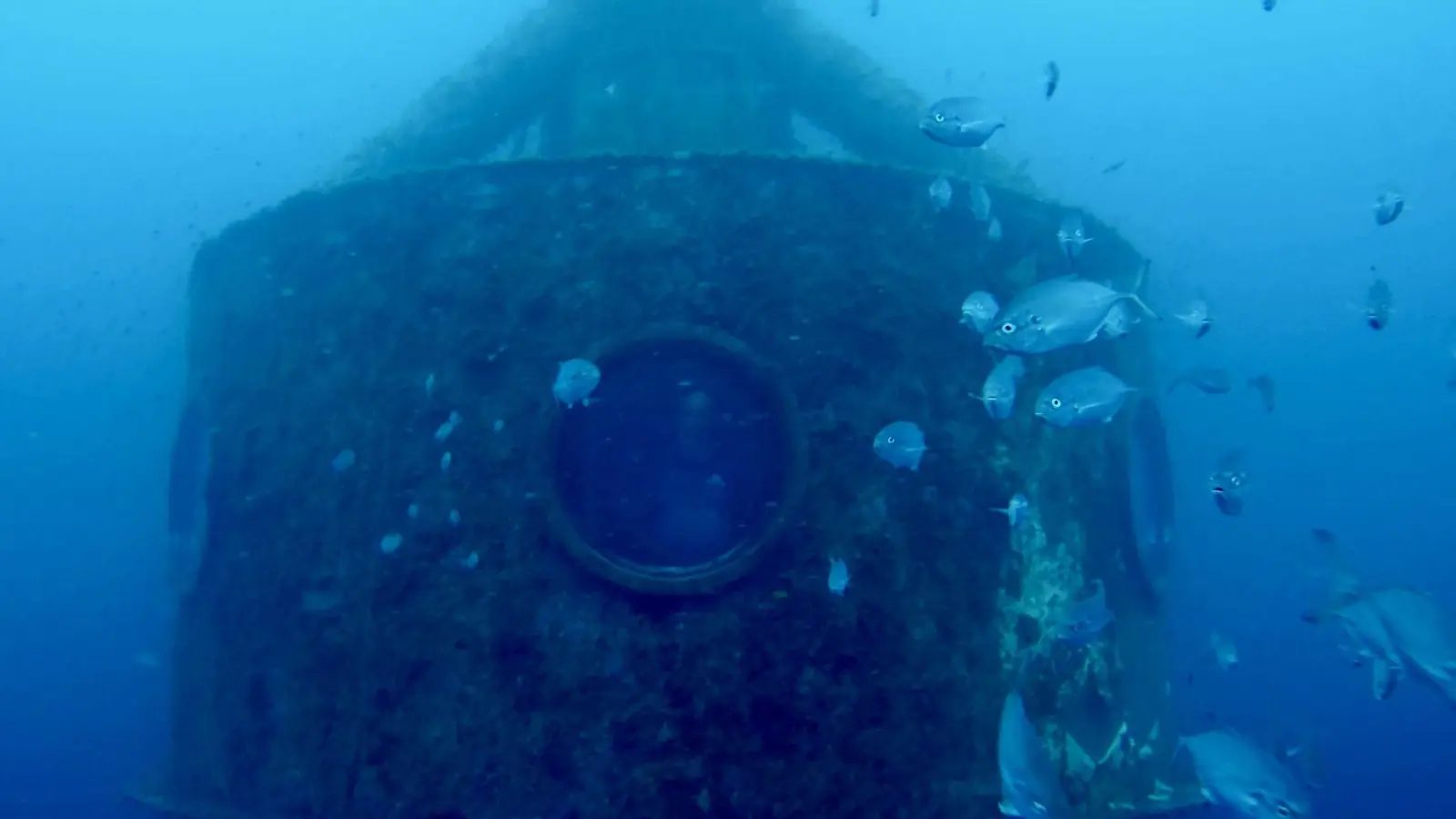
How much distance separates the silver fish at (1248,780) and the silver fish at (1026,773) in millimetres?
912

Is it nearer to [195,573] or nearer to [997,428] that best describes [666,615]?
[997,428]

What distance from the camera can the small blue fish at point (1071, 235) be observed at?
226 inches

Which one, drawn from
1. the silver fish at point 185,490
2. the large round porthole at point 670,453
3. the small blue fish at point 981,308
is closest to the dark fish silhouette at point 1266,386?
the small blue fish at point 981,308

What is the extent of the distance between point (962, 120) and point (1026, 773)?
10.4 ft

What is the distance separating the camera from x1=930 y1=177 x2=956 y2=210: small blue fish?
615 centimetres

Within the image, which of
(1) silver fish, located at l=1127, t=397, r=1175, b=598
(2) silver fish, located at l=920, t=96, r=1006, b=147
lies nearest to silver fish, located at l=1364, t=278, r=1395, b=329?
(1) silver fish, located at l=1127, t=397, r=1175, b=598

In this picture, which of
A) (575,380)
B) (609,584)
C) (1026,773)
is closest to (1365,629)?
(1026,773)

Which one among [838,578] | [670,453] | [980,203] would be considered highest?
[980,203]

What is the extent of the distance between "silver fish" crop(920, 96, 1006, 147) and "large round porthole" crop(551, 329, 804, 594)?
1754 mm

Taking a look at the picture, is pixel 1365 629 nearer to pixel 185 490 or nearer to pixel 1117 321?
pixel 1117 321

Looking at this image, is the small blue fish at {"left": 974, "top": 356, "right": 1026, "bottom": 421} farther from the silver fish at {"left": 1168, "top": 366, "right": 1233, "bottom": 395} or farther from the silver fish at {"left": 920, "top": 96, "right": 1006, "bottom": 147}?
the silver fish at {"left": 1168, "top": 366, "right": 1233, "bottom": 395}

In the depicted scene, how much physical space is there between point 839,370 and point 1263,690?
137 feet

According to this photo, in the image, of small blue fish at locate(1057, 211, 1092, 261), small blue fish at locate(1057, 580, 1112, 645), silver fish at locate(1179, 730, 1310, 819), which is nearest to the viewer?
silver fish at locate(1179, 730, 1310, 819)

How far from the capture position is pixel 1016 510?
18.6 ft
